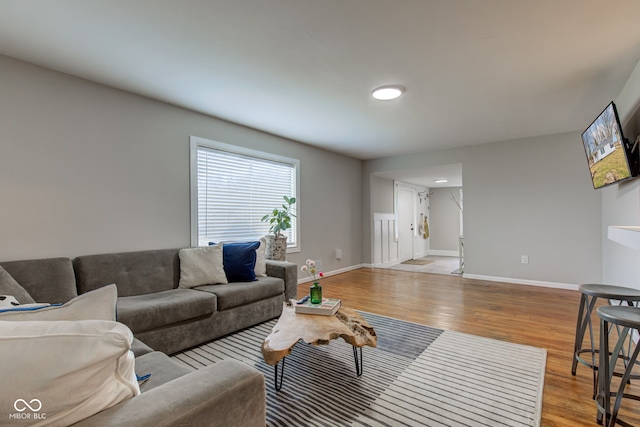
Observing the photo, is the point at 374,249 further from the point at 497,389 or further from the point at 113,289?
the point at 113,289

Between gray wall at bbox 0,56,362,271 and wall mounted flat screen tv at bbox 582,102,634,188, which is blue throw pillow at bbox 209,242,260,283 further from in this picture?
wall mounted flat screen tv at bbox 582,102,634,188

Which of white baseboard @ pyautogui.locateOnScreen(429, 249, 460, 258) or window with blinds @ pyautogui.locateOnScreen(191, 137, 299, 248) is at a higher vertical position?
window with blinds @ pyautogui.locateOnScreen(191, 137, 299, 248)

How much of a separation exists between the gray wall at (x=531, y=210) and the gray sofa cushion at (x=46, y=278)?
219 inches

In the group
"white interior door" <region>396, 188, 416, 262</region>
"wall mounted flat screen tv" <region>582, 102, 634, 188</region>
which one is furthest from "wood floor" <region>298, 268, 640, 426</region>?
"white interior door" <region>396, 188, 416, 262</region>

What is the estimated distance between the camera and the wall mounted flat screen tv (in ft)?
8.14

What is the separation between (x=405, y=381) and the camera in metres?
2.05

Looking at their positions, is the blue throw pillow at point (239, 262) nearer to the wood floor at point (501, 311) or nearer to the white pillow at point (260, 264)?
the white pillow at point (260, 264)

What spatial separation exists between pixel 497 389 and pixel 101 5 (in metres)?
3.44

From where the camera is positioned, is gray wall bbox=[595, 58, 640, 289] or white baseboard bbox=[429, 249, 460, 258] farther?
white baseboard bbox=[429, 249, 460, 258]

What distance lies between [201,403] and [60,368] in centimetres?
36

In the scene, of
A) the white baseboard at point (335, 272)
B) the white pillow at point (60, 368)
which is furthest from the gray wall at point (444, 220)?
the white pillow at point (60, 368)

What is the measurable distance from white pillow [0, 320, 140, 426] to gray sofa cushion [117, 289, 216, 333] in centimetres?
156

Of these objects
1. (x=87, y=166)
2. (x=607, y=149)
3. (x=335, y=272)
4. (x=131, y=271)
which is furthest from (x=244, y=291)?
(x=607, y=149)

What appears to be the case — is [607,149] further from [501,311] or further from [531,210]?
[531,210]
